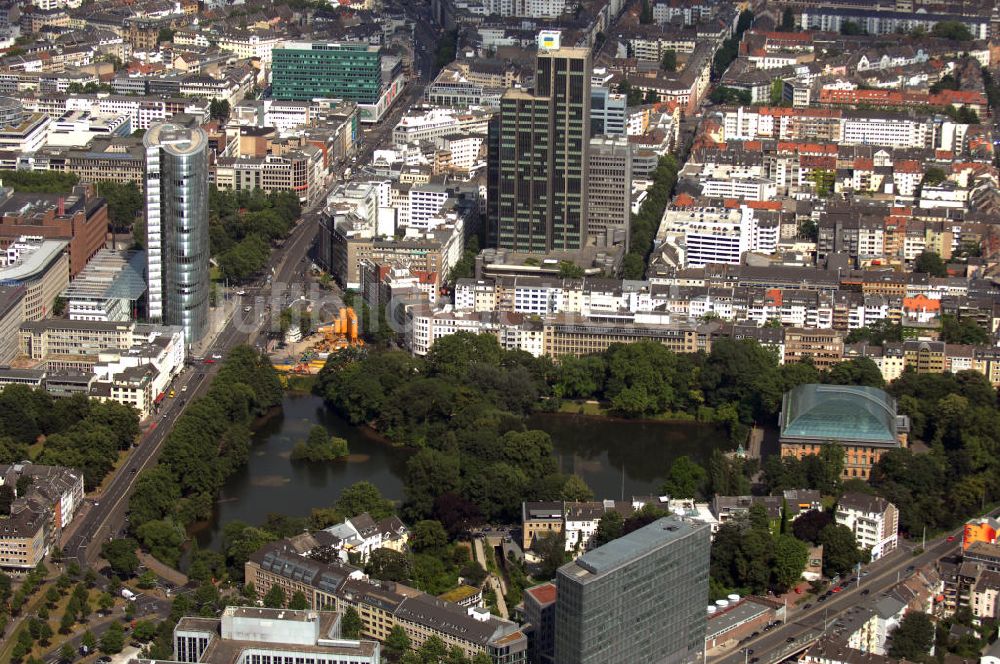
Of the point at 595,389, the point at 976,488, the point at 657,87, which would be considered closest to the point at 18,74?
the point at 657,87

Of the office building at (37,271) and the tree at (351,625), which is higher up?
the office building at (37,271)

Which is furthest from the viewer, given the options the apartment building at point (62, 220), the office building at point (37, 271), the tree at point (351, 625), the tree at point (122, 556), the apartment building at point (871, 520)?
the apartment building at point (62, 220)

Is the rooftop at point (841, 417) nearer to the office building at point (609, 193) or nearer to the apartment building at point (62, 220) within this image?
the office building at point (609, 193)

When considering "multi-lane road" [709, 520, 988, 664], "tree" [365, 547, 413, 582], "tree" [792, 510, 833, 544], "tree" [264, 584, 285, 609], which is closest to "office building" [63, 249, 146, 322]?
"tree" [365, 547, 413, 582]

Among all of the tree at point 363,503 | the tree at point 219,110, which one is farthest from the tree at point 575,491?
the tree at point 219,110

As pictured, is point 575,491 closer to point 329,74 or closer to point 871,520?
point 871,520

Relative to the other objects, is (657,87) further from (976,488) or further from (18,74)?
(976,488)

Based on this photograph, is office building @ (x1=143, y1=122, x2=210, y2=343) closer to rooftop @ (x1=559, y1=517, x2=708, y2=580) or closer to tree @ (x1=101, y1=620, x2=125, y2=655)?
tree @ (x1=101, y1=620, x2=125, y2=655)
